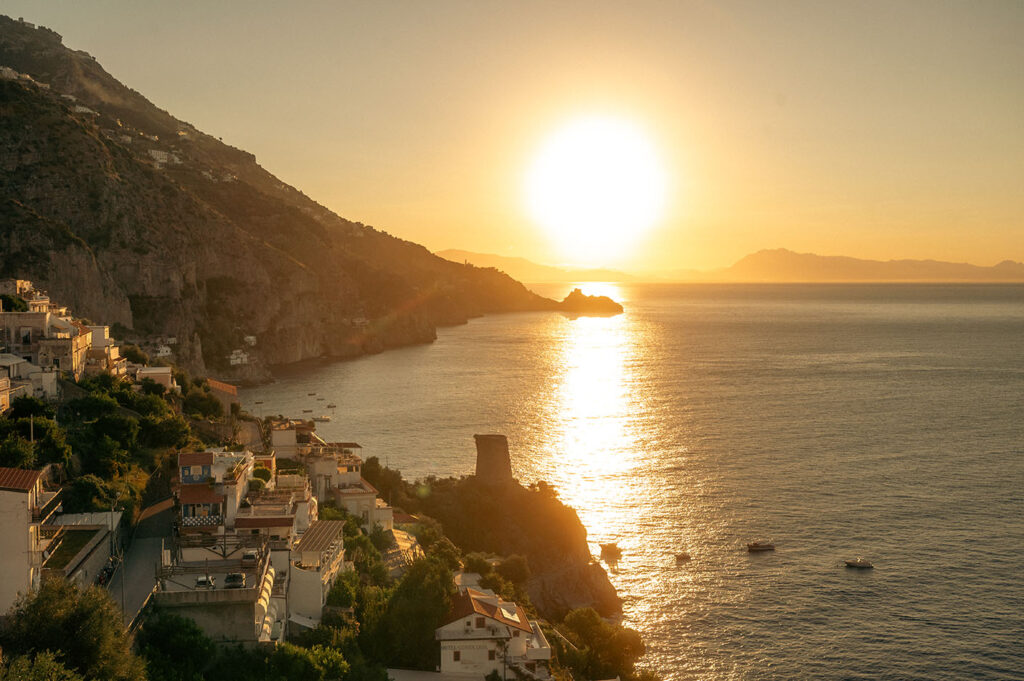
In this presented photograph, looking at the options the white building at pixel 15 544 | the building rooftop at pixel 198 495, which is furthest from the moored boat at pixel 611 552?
the white building at pixel 15 544

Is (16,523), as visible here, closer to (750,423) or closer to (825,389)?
(750,423)

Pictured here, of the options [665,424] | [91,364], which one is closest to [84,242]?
[91,364]

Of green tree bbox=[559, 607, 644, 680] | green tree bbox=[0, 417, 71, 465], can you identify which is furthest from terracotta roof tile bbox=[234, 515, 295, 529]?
green tree bbox=[559, 607, 644, 680]

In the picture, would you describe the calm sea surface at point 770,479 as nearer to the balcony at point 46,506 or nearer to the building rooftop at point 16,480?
the balcony at point 46,506

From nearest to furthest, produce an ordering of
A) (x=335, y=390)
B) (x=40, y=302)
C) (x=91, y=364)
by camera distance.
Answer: (x=91, y=364) < (x=40, y=302) < (x=335, y=390)

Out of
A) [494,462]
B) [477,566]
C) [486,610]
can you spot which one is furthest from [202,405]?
[486,610]

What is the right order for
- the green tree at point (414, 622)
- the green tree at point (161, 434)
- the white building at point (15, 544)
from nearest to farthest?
1. the white building at point (15, 544)
2. the green tree at point (414, 622)
3. the green tree at point (161, 434)
